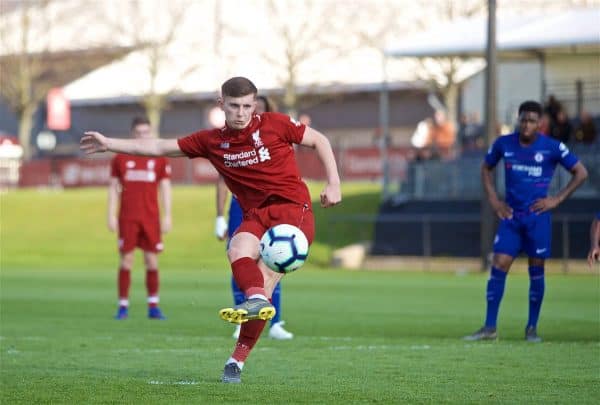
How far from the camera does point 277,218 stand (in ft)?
30.5

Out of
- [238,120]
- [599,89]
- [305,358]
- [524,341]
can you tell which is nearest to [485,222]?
[599,89]

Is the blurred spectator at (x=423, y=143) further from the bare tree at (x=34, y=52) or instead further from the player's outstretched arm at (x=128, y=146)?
the player's outstretched arm at (x=128, y=146)

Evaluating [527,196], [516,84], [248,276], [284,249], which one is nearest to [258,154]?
[284,249]

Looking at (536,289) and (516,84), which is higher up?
(516,84)

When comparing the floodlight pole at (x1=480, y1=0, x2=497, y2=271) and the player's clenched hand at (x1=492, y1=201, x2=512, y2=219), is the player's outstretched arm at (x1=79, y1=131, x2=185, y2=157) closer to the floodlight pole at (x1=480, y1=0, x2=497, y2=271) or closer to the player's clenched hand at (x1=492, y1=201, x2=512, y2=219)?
the player's clenched hand at (x1=492, y1=201, x2=512, y2=219)

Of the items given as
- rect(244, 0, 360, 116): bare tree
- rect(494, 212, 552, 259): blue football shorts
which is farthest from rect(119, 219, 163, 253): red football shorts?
rect(244, 0, 360, 116): bare tree

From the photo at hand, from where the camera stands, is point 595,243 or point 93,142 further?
point 595,243

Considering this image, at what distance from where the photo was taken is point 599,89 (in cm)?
3325

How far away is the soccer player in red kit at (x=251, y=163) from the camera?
9008mm

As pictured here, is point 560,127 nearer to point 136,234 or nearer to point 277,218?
point 136,234

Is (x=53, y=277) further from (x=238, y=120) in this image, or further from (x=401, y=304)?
(x=238, y=120)

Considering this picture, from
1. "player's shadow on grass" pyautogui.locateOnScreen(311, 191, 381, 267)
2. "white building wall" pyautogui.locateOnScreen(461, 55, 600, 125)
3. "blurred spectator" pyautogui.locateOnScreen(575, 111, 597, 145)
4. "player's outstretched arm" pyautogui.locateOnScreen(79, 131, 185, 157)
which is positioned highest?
"white building wall" pyautogui.locateOnScreen(461, 55, 600, 125)

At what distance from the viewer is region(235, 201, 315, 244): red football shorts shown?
30.2 feet

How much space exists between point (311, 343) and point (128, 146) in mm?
3925
